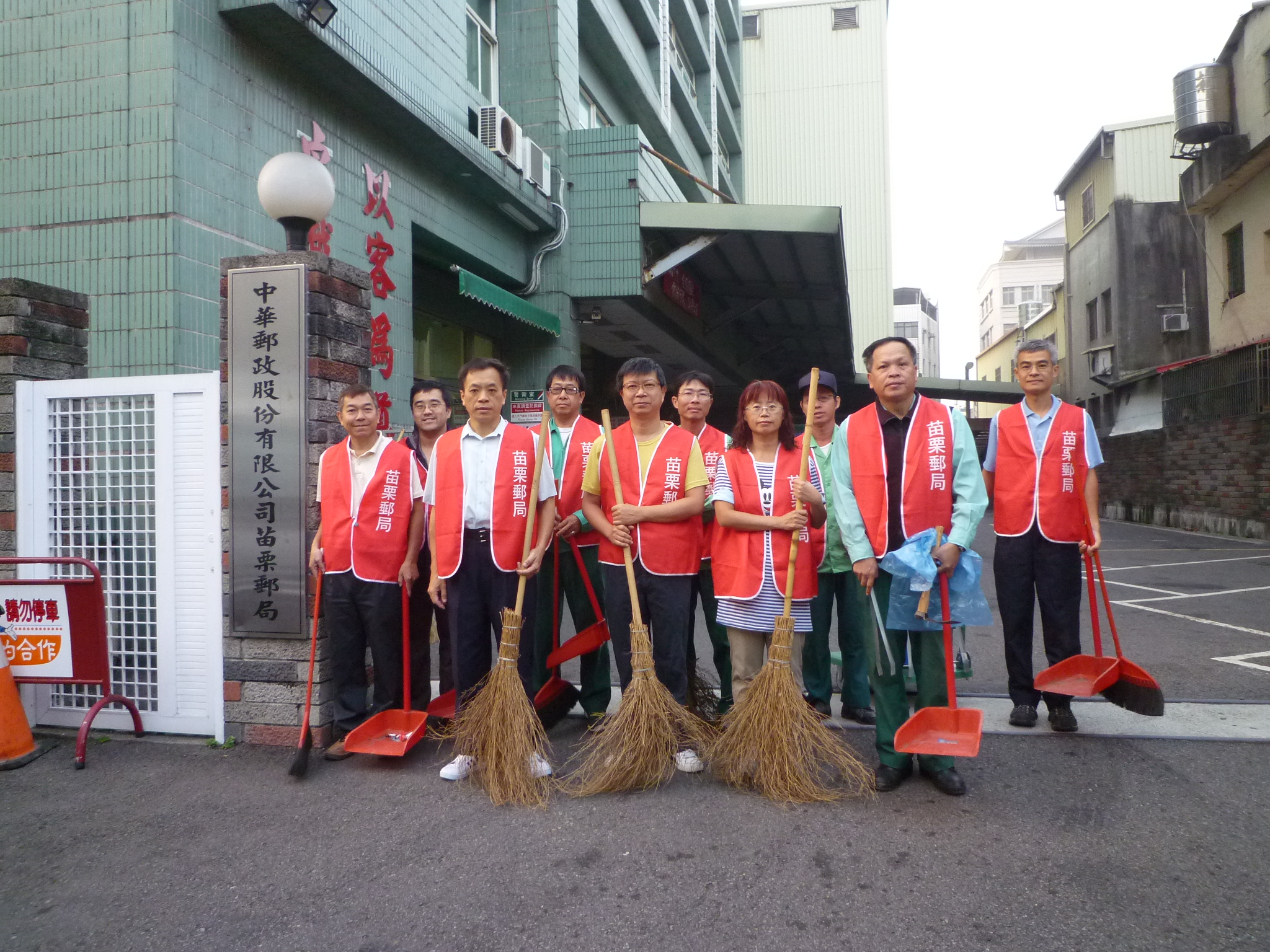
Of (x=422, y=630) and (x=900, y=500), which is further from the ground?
(x=900, y=500)

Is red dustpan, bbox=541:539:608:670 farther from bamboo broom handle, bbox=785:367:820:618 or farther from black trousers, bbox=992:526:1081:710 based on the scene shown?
black trousers, bbox=992:526:1081:710

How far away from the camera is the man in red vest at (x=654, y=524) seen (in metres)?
3.91

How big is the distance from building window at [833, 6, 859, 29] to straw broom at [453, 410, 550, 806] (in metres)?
34.1

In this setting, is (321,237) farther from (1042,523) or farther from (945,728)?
(945,728)

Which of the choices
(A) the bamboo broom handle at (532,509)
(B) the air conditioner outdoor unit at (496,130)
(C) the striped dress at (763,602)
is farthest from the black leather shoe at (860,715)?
(B) the air conditioner outdoor unit at (496,130)

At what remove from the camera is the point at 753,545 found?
3854 millimetres

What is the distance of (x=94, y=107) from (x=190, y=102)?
701 mm

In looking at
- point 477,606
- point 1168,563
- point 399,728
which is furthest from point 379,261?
point 1168,563

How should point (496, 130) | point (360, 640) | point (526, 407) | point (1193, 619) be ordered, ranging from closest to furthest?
point (360, 640) → point (1193, 619) → point (496, 130) → point (526, 407)

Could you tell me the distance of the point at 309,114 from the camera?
741cm

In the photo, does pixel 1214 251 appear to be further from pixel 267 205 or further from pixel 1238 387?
pixel 267 205

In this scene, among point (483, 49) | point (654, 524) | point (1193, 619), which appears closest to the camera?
point (654, 524)

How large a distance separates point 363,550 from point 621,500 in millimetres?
1224

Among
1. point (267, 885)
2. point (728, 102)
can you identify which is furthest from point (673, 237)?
point (728, 102)
